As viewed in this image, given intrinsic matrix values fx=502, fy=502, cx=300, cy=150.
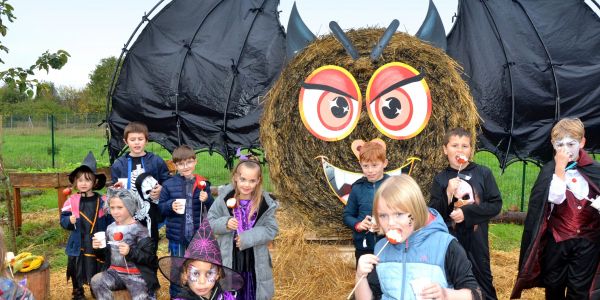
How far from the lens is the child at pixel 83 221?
394 cm

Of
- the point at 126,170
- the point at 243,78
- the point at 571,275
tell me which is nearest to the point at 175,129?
the point at 243,78

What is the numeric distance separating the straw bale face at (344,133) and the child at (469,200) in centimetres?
101

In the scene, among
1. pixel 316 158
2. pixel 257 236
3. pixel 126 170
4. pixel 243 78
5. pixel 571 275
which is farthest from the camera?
pixel 243 78

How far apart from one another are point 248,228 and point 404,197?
149 cm

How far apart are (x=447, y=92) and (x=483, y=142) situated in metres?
1.31

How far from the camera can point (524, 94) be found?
552cm

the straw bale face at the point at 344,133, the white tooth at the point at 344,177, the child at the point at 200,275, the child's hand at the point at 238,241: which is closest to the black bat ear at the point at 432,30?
the straw bale face at the point at 344,133

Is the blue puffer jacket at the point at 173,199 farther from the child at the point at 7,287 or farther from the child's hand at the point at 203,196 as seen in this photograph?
the child at the point at 7,287

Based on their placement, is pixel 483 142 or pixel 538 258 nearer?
pixel 538 258

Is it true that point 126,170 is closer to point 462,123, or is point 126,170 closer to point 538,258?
point 462,123

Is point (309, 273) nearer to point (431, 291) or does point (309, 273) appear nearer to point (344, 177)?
point (344, 177)

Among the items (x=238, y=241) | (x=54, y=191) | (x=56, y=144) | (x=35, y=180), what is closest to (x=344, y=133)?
(x=238, y=241)

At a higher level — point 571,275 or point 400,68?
point 400,68

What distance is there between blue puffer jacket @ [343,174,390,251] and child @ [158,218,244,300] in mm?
1083
